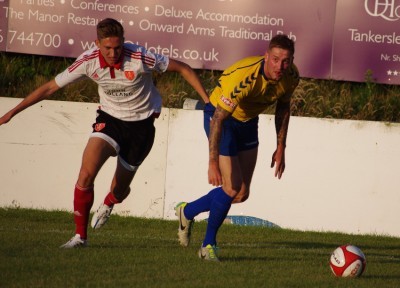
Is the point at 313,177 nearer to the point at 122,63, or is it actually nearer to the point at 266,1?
the point at 266,1

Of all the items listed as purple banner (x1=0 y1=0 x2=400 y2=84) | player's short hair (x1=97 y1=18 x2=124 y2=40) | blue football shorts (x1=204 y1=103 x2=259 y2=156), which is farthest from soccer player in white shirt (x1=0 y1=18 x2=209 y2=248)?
purple banner (x1=0 y1=0 x2=400 y2=84)

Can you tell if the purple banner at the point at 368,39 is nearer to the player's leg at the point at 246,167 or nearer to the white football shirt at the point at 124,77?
the white football shirt at the point at 124,77

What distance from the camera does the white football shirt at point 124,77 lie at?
9.15 meters

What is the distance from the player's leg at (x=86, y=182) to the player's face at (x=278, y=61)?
1.79 metres

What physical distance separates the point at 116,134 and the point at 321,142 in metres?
4.61

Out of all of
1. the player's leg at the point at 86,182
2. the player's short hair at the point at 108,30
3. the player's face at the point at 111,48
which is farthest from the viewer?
the player's leg at the point at 86,182

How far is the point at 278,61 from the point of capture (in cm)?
830

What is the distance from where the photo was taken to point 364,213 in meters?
13.3

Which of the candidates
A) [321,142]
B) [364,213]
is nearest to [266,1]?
[321,142]

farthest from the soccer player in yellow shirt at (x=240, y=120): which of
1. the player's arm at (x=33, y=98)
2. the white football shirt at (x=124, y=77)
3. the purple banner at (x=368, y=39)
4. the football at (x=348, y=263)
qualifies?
the purple banner at (x=368, y=39)

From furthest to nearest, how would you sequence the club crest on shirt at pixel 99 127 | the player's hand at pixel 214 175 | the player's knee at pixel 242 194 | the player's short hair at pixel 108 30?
the club crest on shirt at pixel 99 127
the player's knee at pixel 242 194
the player's short hair at pixel 108 30
the player's hand at pixel 214 175

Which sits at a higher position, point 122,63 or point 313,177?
point 122,63

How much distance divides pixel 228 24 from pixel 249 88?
638 centimetres

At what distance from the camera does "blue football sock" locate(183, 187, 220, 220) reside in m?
9.48
